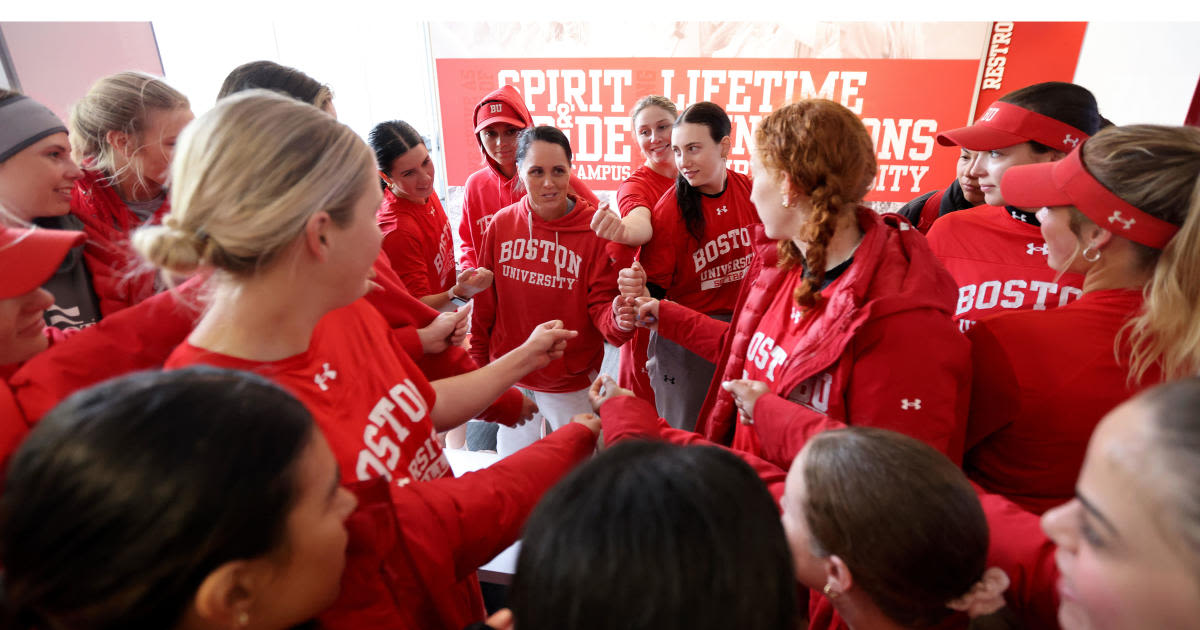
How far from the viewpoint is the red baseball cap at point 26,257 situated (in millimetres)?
1038

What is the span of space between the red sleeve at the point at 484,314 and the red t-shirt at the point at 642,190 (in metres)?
0.76

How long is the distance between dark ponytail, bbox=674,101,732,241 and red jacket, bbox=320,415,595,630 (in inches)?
67.3

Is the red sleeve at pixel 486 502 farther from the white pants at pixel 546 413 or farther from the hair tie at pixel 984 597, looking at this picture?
the white pants at pixel 546 413

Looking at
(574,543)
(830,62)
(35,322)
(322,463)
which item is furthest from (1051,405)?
(830,62)

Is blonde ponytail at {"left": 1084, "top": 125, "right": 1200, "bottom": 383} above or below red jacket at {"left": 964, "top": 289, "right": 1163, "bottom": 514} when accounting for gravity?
above

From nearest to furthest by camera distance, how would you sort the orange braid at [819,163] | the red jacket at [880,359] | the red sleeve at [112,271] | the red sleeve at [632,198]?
the red jacket at [880,359] → the orange braid at [819,163] → the red sleeve at [112,271] → the red sleeve at [632,198]

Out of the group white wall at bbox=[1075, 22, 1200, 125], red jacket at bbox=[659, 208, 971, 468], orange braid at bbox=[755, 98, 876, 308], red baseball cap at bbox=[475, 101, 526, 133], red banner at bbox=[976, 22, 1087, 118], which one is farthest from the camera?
red banner at bbox=[976, 22, 1087, 118]

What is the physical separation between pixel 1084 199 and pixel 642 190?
2.19 metres

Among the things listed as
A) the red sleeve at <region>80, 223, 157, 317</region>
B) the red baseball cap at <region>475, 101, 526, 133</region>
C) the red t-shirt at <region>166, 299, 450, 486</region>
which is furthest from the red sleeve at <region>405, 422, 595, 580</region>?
the red baseball cap at <region>475, 101, 526, 133</region>

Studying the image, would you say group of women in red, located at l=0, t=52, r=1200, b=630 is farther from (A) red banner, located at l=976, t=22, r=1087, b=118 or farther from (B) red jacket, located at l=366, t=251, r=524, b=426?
(A) red banner, located at l=976, t=22, r=1087, b=118

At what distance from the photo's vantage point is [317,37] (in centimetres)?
481

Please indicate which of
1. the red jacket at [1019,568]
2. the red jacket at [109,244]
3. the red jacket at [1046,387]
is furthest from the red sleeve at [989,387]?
the red jacket at [109,244]

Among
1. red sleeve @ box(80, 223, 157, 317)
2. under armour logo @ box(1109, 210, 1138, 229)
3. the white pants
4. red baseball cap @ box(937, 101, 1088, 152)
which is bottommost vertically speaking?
the white pants

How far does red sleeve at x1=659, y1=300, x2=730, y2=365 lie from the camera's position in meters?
2.04
